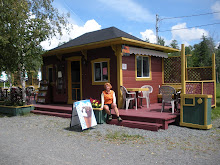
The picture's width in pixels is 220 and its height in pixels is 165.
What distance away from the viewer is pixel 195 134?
5.52 meters

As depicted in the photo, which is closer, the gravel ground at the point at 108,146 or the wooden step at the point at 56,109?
the gravel ground at the point at 108,146

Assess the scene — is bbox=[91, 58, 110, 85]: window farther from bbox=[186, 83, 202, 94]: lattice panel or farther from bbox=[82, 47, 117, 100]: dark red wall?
bbox=[186, 83, 202, 94]: lattice panel

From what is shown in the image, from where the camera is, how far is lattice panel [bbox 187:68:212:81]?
9.25 metres

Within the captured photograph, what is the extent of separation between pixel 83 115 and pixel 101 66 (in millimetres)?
3557

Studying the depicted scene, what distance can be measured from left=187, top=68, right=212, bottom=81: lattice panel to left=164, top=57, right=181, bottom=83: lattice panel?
61 cm

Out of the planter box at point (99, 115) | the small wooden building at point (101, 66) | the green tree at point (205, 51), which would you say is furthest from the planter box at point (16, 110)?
the green tree at point (205, 51)

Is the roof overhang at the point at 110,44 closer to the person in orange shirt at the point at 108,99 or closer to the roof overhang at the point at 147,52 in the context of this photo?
the roof overhang at the point at 147,52

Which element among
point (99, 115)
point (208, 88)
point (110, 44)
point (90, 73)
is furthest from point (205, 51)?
point (99, 115)

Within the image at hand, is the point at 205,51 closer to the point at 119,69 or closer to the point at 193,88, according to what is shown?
the point at 119,69

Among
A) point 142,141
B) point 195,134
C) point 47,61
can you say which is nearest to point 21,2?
point 47,61

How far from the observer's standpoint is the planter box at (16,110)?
9359 millimetres

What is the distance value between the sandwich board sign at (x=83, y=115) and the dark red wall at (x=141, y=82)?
2.69m

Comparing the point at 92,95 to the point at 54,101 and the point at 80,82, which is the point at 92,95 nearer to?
the point at 80,82

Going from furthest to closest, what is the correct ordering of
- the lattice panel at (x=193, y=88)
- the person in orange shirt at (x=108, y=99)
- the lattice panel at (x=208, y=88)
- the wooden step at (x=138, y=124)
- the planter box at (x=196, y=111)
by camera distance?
the lattice panel at (x=208, y=88) < the lattice panel at (x=193, y=88) < the person in orange shirt at (x=108, y=99) < the wooden step at (x=138, y=124) < the planter box at (x=196, y=111)
